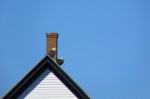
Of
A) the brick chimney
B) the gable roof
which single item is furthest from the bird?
the gable roof

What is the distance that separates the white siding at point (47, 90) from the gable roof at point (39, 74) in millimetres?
180

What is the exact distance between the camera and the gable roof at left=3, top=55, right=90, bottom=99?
16922mm

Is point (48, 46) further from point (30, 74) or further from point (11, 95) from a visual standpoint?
point (11, 95)

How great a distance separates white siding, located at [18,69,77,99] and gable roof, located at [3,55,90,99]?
18 cm

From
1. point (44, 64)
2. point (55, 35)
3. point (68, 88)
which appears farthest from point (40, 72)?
point (55, 35)

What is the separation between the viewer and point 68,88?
17.1 metres

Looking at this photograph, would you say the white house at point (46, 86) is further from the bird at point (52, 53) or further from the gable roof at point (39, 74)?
the bird at point (52, 53)

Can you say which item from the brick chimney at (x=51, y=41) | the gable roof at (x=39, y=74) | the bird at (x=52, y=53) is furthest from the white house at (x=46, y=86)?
the brick chimney at (x=51, y=41)

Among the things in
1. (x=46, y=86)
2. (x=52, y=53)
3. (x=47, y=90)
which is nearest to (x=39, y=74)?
(x=46, y=86)

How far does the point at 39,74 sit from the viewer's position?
17.3 m

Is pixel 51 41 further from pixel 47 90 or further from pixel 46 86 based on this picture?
pixel 47 90

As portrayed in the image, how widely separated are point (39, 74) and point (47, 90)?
951mm

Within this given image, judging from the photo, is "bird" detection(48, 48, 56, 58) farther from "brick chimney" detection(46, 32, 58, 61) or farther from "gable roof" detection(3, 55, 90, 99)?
"gable roof" detection(3, 55, 90, 99)

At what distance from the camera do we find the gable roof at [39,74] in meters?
16.9
